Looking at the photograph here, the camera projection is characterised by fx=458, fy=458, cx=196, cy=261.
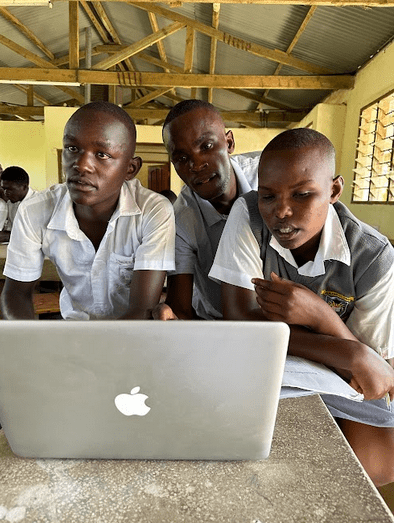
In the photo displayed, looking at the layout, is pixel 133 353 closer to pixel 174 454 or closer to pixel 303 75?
pixel 174 454

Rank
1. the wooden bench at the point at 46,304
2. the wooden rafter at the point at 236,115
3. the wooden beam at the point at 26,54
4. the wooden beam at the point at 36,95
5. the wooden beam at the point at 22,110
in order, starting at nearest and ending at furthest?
the wooden bench at the point at 46,304
the wooden beam at the point at 26,54
the wooden rafter at the point at 236,115
the wooden beam at the point at 22,110
the wooden beam at the point at 36,95

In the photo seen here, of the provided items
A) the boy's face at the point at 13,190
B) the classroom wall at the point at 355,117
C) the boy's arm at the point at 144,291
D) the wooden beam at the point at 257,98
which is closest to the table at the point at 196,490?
the boy's arm at the point at 144,291

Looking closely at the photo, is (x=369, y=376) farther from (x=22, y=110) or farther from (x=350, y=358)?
(x=22, y=110)

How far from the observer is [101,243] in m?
1.20

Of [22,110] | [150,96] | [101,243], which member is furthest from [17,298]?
[22,110]

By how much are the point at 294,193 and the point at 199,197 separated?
434 mm

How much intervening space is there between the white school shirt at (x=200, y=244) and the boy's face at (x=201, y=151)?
0.05m

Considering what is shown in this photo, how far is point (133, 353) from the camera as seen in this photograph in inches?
20.4

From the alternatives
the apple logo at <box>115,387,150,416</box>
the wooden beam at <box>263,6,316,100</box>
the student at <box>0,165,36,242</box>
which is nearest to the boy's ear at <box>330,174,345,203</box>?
the apple logo at <box>115,387,150,416</box>

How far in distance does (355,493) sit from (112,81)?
5.60 meters

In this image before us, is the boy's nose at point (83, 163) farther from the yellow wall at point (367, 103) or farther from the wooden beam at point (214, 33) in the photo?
the wooden beam at point (214, 33)

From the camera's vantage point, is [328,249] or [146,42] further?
[146,42]

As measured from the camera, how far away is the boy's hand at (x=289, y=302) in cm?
82

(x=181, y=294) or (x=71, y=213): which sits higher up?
(x=71, y=213)
